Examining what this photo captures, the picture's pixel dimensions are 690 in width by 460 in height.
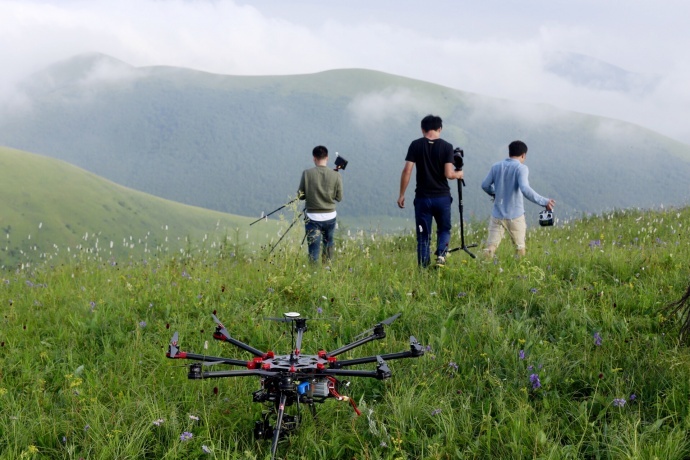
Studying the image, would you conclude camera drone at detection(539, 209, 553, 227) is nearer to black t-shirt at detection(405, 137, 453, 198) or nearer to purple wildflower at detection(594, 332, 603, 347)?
black t-shirt at detection(405, 137, 453, 198)

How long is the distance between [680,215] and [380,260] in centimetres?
817

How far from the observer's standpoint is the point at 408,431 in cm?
396

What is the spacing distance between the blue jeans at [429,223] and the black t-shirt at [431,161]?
0.36 feet

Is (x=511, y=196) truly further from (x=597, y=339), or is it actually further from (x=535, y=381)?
(x=535, y=381)

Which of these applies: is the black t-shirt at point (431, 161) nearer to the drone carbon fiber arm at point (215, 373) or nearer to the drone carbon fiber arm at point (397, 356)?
the drone carbon fiber arm at point (397, 356)

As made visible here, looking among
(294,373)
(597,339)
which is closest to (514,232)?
(597,339)

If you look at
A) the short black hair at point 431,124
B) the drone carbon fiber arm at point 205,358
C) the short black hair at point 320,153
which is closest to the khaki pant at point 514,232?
the short black hair at point 431,124

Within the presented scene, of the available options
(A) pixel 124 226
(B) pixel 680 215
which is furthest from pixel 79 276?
(A) pixel 124 226

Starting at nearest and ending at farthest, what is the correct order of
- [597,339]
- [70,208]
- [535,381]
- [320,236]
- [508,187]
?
1. [535,381]
2. [597,339]
3. [508,187]
4. [320,236]
5. [70,208]

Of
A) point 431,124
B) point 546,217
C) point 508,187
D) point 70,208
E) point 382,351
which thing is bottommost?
point 70,208

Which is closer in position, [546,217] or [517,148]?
[546,217]

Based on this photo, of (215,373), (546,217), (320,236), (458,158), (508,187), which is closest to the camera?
(215,373)

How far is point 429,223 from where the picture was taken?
8766 mm

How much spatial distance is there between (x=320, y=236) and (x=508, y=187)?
10.0 feet
